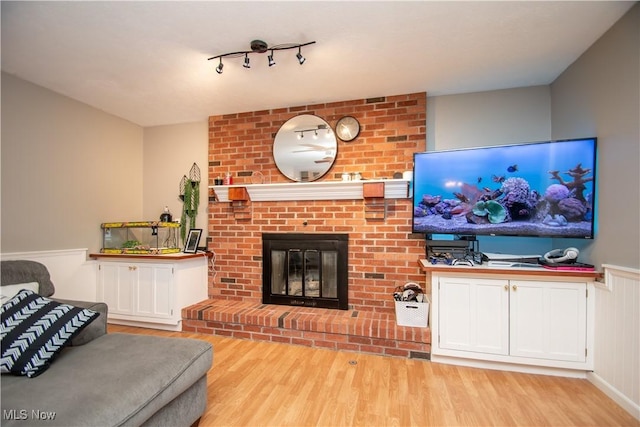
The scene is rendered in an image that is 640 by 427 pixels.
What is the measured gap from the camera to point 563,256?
2084 millimetres

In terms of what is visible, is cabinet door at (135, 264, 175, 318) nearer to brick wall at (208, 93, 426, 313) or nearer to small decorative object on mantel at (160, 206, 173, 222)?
brick wall at (208, 93, 426, 313)

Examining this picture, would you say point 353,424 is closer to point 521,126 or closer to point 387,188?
point 387,188

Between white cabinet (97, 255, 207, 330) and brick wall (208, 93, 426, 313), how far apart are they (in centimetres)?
44

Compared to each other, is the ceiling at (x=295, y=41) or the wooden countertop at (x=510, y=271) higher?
the ceiling at (x=295, y=41)

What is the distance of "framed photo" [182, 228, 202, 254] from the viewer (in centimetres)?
321

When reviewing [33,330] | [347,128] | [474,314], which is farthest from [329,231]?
[33,330]

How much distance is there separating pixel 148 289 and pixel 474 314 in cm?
304

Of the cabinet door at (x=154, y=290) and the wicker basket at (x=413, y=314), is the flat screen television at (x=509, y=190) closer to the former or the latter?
the wicker basket at (x=413, y=314)

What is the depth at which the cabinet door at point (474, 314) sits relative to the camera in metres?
2.09

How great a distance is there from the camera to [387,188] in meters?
2.71

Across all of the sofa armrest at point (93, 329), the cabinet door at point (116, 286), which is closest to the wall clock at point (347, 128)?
the sofa armrest at point (93, 329)

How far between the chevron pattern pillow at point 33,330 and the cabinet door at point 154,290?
1.33 metres

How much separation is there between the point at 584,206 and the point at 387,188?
4.70ft

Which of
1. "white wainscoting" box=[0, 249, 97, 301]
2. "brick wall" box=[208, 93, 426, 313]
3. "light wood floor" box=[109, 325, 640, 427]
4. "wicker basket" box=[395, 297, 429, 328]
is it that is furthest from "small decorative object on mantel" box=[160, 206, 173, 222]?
"wicker basket" box=[395, 297, 429, 328]
